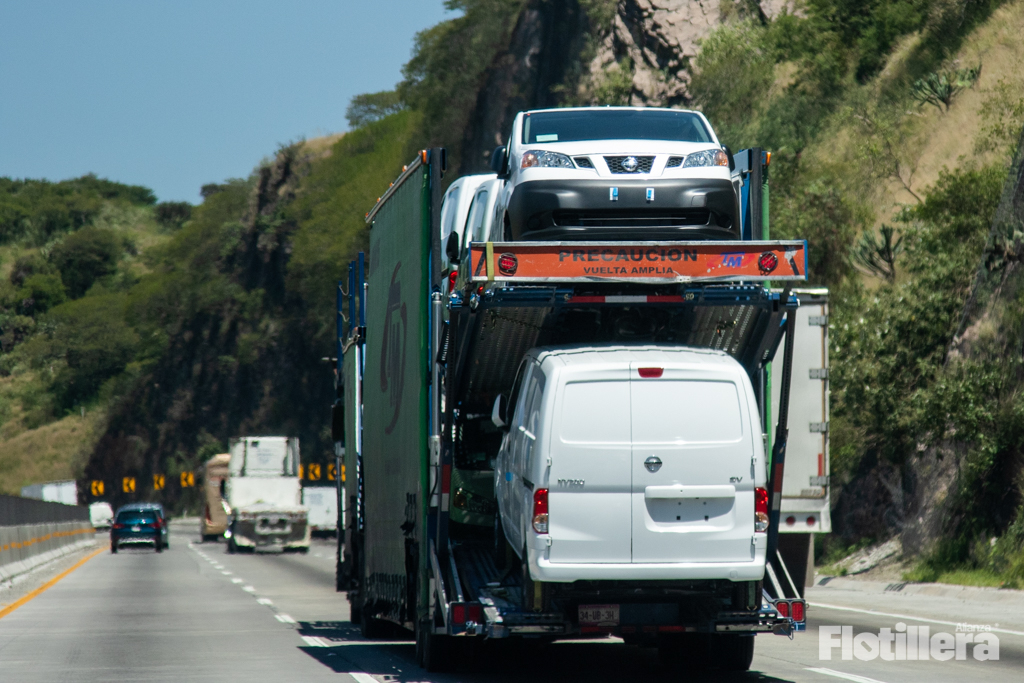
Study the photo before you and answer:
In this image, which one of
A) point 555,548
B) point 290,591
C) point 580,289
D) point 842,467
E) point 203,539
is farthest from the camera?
point 203,539

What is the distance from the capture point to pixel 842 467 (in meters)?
28.8

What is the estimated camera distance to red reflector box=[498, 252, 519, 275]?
9.77 metres

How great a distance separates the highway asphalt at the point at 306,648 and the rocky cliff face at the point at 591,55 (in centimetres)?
3460

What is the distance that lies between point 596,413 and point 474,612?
1695 millimetres

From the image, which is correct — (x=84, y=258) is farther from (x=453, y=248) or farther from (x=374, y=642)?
(x=453, y=248)

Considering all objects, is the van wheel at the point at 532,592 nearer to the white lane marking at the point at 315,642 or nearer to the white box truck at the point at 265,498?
the white lane marking at the point at 315,642

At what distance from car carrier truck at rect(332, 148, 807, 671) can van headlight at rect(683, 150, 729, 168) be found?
6.4 inches

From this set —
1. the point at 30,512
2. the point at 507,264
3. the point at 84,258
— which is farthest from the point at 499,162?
the point at 84,258

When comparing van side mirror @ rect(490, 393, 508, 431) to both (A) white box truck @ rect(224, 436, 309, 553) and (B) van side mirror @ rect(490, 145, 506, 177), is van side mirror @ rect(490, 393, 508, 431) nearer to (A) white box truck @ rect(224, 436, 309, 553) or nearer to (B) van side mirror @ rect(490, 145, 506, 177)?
(B) van side mirror @ rect(490, 145, 506, 177)

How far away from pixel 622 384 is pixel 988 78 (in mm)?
33296

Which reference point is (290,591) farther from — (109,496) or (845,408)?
(109,496)

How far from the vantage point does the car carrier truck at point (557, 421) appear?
9.02m

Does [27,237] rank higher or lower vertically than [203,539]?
higher

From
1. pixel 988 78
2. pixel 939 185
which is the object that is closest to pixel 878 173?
pixel 988 78
